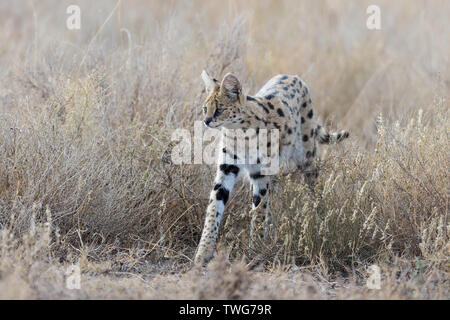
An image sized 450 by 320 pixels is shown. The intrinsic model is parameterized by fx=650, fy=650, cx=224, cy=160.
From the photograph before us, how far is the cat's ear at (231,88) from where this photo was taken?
14.4ft

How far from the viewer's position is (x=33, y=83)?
5688 mm

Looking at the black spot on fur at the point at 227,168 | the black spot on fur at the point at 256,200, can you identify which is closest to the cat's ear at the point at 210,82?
A: the black spot on fur at the point at 227,168

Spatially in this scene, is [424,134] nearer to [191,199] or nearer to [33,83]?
[191,199]

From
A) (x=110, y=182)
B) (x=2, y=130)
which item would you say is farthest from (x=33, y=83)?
(x=110, y=182)

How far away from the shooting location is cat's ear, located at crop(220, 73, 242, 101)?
173 inches

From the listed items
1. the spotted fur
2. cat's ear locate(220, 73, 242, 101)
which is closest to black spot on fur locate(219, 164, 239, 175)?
the spotted fur

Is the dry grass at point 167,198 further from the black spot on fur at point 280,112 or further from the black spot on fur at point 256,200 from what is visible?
the black spot on fur at point 280,112

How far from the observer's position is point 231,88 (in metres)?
4.42

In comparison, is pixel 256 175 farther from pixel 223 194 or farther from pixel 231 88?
pixel 231 88

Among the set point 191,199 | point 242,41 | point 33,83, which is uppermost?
point 242,41

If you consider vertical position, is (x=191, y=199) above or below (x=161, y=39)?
below
